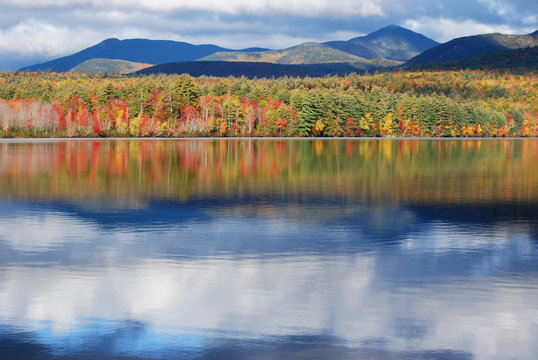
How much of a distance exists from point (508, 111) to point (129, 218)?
178 metres

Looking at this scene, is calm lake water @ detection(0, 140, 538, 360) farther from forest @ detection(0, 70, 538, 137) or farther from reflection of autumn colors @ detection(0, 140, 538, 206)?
A: forest @ detection(0, 70, 538, 137)

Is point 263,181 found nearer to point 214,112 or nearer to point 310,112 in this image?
point 214,112

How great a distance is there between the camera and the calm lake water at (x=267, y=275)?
909 centimetres

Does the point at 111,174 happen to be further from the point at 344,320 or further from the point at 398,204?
the point at 344,320

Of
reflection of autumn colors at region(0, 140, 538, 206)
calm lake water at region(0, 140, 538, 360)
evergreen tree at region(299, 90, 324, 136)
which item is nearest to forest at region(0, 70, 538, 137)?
evergreen tree at region(299, 90, 324, 136)

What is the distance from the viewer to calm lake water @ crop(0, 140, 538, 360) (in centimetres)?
909

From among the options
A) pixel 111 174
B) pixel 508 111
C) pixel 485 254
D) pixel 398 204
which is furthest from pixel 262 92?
pixel 485 254

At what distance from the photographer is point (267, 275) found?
41.9 feet

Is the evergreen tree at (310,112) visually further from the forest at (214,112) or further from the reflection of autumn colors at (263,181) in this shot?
the reflection of autumn colors at (263,181)

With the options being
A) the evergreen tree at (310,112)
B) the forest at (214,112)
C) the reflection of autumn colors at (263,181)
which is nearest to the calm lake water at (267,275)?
the reflection of autumn colors at (263,181)

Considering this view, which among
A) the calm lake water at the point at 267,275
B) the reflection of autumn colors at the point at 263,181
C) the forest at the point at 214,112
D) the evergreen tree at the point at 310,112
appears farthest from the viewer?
the evergreen tree at the point at 310,112

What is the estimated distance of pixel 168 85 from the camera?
133000 mm

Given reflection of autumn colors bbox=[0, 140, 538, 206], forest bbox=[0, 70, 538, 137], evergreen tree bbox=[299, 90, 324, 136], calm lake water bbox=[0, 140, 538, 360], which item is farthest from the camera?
evergreen tree bbox=[299, 90, 324, 136]

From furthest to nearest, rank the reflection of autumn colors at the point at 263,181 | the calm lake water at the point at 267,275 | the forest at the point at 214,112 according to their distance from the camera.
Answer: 1. the forest at the point at 214,112
2. the reflection of autumn colors at the point at 263,181
3. the calm lake water at the point at 267,275
